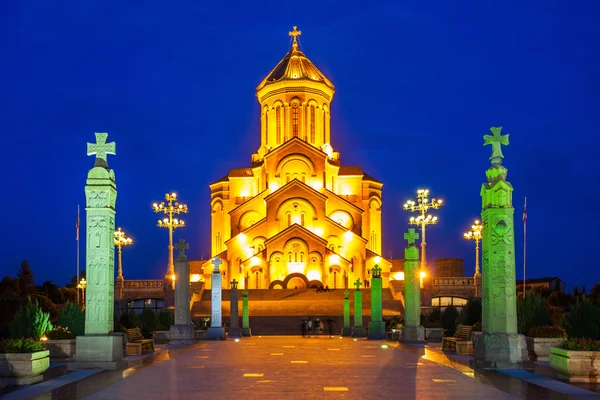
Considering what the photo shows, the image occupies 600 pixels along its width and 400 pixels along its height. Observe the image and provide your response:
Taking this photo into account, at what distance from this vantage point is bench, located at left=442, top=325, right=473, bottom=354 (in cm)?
2250

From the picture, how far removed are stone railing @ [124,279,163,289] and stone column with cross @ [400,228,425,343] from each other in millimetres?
41321

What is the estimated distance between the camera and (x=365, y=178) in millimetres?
87125

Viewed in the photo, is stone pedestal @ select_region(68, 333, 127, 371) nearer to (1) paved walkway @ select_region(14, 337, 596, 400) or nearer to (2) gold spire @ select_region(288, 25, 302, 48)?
(1) paved walkway @ select_region(14, 337, 596, 400)

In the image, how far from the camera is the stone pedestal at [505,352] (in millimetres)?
17359

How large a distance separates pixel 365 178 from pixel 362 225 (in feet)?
20.7

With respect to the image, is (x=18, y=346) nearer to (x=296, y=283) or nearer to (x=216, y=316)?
(x=216, y=316)

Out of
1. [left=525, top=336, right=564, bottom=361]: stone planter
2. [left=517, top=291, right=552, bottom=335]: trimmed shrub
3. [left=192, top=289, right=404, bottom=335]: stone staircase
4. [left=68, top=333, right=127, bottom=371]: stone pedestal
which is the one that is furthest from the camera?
[left=192, top=289, right=404, bottom=335]: stone staircase

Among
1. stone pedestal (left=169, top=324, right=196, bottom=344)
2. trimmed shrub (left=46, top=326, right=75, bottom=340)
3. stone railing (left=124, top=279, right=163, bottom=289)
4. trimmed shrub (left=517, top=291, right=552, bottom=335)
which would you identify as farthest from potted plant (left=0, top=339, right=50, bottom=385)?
stone railing (left=124, top=279, right=163, bottom=289)

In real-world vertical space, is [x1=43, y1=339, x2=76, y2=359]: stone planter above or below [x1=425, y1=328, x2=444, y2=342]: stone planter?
above

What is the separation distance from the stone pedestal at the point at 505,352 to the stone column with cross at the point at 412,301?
1137 cm

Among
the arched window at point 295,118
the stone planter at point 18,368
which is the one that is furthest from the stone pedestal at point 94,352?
the arched window at point 295,118

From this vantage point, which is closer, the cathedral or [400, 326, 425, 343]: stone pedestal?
[400, 326, 425, 343]: stone pedestal

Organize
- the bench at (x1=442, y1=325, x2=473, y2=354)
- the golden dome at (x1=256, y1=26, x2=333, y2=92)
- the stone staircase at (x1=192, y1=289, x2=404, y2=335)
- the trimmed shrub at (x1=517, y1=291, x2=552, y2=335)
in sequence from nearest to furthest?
the trimmed shrub at (x1=517, y1=291, x2=552, y2=335) < the bench at (x1=442, y1=325, x2=473, y2=354) < the stone staircase at (x1=192, y1=289, x2=404, y2=335) < the golden dome at (x1=256, y1=26, x2=333, y2=92)

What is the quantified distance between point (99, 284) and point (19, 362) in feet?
12.3
